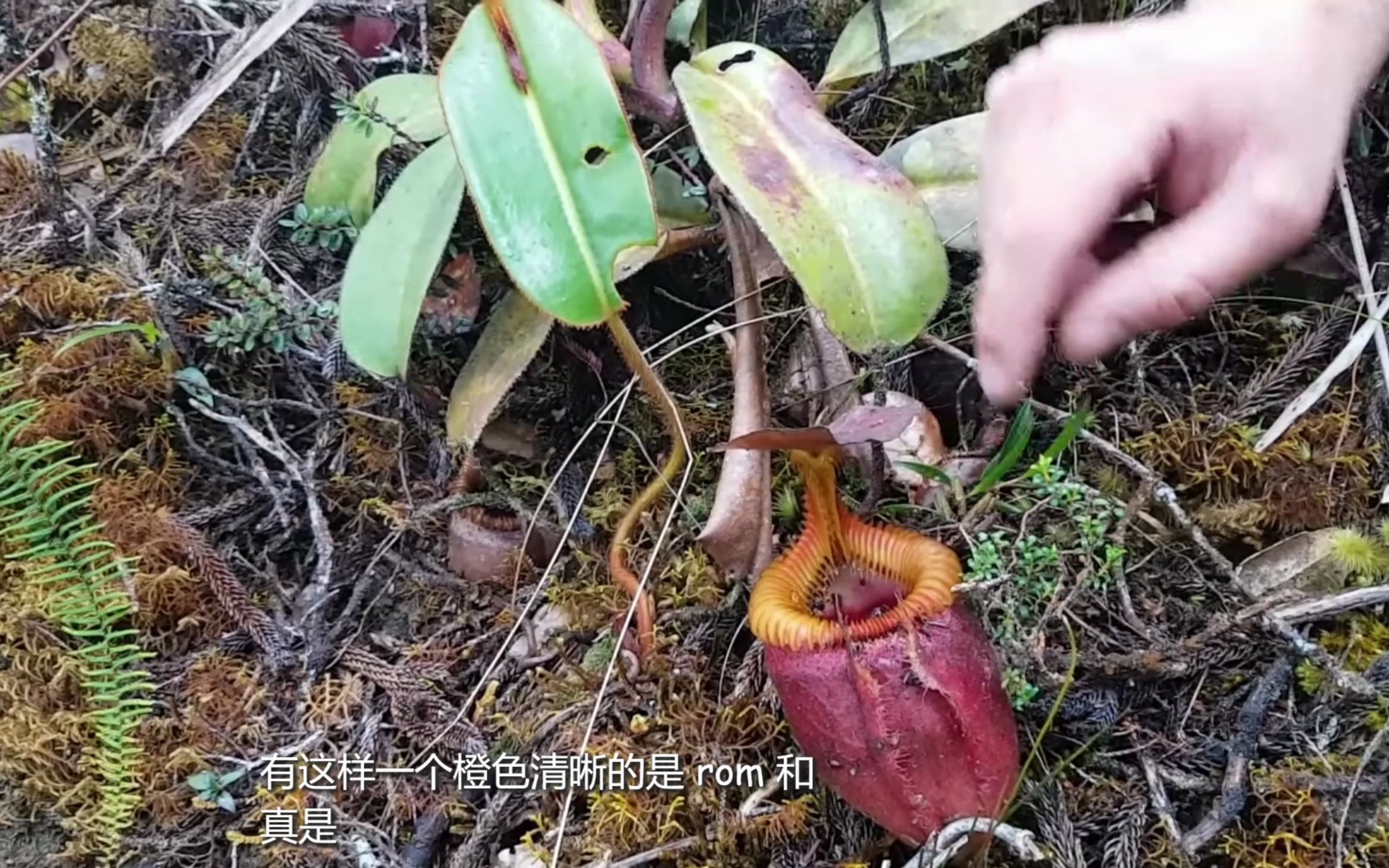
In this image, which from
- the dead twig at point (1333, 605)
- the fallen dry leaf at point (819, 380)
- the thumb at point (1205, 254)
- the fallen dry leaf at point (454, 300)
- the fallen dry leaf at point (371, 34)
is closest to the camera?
the thumb at point (1205, 254)

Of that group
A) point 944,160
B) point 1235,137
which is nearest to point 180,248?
point 944,160

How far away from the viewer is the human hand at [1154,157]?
2.45ft

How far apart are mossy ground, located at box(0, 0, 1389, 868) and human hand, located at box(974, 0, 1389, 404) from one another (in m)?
0.35

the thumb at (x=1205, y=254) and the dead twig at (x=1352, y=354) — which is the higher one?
the thumb at (x=1205, y=254)

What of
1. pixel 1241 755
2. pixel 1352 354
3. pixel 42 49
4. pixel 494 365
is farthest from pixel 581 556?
pixel 42 49

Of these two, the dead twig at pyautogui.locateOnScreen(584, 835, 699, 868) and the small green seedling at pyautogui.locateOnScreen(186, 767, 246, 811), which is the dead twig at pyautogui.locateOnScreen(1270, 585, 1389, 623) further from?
the small green seedling at pyautogui.locateOnScreen(186, 767, 246, 811)

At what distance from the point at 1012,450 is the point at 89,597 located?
105 cm

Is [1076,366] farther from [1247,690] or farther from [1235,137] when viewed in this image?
[1235,137]

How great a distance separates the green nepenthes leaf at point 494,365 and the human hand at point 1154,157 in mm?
659

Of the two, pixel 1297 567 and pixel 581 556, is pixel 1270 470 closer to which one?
pixel 1297 567

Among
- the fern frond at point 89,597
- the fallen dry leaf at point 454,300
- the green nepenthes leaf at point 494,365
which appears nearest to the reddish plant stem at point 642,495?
the green nepenthes leaf at point 494,365

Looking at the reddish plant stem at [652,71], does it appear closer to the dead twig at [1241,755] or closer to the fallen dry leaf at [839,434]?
the fallen dry leaf at [839,434]

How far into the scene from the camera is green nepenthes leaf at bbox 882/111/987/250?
1.24 metres

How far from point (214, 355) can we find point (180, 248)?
0.72 feet
